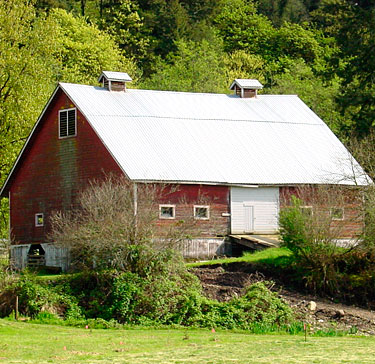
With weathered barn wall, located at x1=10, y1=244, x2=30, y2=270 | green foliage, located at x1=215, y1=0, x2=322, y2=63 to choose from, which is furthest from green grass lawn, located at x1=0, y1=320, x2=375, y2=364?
green foliage, located at x1=215, y1=0, x2=322, y2=63

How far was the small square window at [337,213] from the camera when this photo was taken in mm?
38406

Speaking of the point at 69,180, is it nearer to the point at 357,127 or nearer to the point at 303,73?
the point at 357,127

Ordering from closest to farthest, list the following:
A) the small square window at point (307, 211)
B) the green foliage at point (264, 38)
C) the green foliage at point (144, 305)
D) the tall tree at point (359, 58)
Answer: the green foliage at point (144, 305)
the small square window at point (307, 211)
the tall tree at point (359, 58)
the green foliage at point (264, 38)

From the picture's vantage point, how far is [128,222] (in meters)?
33.6

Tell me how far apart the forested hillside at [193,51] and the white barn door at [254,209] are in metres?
4.87

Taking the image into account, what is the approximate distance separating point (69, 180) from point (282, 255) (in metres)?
11.5

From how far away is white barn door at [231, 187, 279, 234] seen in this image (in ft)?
149

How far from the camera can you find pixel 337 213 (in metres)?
39.4

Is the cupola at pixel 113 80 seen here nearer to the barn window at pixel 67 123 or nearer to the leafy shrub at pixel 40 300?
the barn window at pixel 67 123

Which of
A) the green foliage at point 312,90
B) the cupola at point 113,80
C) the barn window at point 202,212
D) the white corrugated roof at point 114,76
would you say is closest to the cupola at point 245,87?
the white corrugated roof at point 114,76

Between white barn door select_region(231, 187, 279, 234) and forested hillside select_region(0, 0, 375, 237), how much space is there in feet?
16.0

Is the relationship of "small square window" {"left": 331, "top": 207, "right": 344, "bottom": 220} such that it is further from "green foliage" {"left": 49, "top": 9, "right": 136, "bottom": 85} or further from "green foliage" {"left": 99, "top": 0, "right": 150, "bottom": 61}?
"green foliage" {"left": 99, "top": 0, "right": 150, "bottom": 61}

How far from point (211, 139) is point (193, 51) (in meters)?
31.9

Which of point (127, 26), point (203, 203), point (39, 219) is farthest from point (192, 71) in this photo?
point (203, 203)
